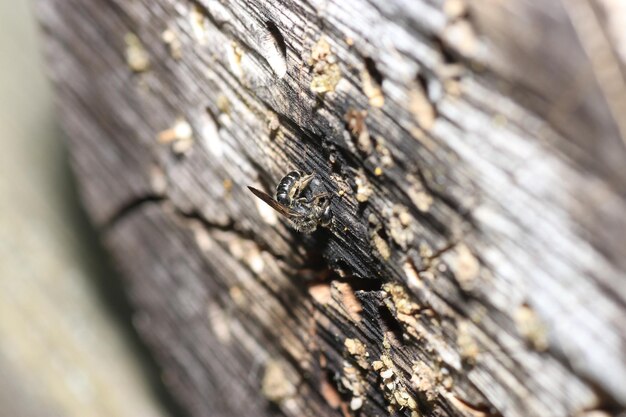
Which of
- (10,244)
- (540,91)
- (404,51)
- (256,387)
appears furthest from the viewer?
(10,244)

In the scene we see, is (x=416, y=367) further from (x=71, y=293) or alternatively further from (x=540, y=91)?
(x=71, y=293)

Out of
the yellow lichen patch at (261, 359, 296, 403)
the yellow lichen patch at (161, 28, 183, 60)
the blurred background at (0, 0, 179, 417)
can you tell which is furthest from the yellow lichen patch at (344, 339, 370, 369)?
the blurred background at (0, 0, 179, 417)

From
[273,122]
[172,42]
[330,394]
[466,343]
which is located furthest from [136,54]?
[466,343]

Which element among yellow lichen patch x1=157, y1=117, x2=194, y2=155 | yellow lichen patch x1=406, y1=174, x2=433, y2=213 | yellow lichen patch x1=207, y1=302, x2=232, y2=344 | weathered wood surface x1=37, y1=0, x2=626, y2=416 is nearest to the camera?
weathered wood surface x1=37, y1=0, x2=626, y2=416

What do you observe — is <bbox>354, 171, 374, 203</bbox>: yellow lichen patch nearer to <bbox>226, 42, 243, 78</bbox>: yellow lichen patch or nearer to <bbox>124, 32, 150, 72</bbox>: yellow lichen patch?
<bbox>226, 42, 243, 78</bbox>: yellow lichen patch

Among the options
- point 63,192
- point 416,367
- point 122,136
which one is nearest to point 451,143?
point 416,367

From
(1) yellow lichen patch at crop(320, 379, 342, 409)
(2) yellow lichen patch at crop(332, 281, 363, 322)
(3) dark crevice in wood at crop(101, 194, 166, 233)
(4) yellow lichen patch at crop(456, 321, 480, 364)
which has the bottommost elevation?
(3) dark crevice in wood at crop(101, 194, 166, 233)

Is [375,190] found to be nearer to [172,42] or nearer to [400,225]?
[400,225]

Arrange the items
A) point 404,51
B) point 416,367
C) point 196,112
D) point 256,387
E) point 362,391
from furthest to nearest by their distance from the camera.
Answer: point 256,387 → point 196,112 → point 362,391 → point 416,367 → point 404,51
